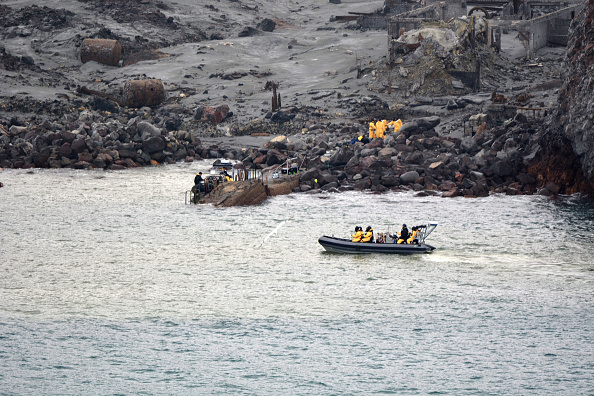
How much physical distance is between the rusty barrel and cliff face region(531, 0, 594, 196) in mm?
40958

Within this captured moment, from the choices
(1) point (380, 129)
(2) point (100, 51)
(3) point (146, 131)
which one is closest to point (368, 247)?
(1) point (380, 129)

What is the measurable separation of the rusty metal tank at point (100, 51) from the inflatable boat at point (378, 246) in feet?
194

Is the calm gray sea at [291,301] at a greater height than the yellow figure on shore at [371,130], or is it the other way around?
the yellow figure on shore at [371,130]

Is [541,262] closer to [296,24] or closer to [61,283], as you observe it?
[61,283]

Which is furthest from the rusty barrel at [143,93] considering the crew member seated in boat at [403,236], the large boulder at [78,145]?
the crew member seated in boat at [403,236]

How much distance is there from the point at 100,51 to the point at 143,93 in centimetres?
1541

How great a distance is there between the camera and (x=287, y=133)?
6888 centimetres

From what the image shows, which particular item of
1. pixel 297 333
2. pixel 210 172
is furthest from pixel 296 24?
pixel 297 333

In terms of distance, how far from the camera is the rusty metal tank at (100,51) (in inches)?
3519

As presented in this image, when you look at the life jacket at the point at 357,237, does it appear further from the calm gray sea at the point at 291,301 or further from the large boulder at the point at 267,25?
the large boulder at the point at 267,25

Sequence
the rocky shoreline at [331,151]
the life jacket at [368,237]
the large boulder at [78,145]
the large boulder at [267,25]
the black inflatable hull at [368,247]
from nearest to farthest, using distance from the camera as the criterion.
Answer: the black inflatable hull at [368,247] → the life jacket at [368,237] → the rocky shoreline at [331,151] → the large boulder at [78,145] → the large boulder at [267,25]

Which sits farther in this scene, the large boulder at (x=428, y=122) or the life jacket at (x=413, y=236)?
the large boulder at (x=428, y=122)

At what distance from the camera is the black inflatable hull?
37.9 metres

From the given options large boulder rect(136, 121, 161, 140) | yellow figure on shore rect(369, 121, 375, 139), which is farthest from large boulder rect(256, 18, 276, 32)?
yellow figure on shore rect(369, 121, 375, 139)
